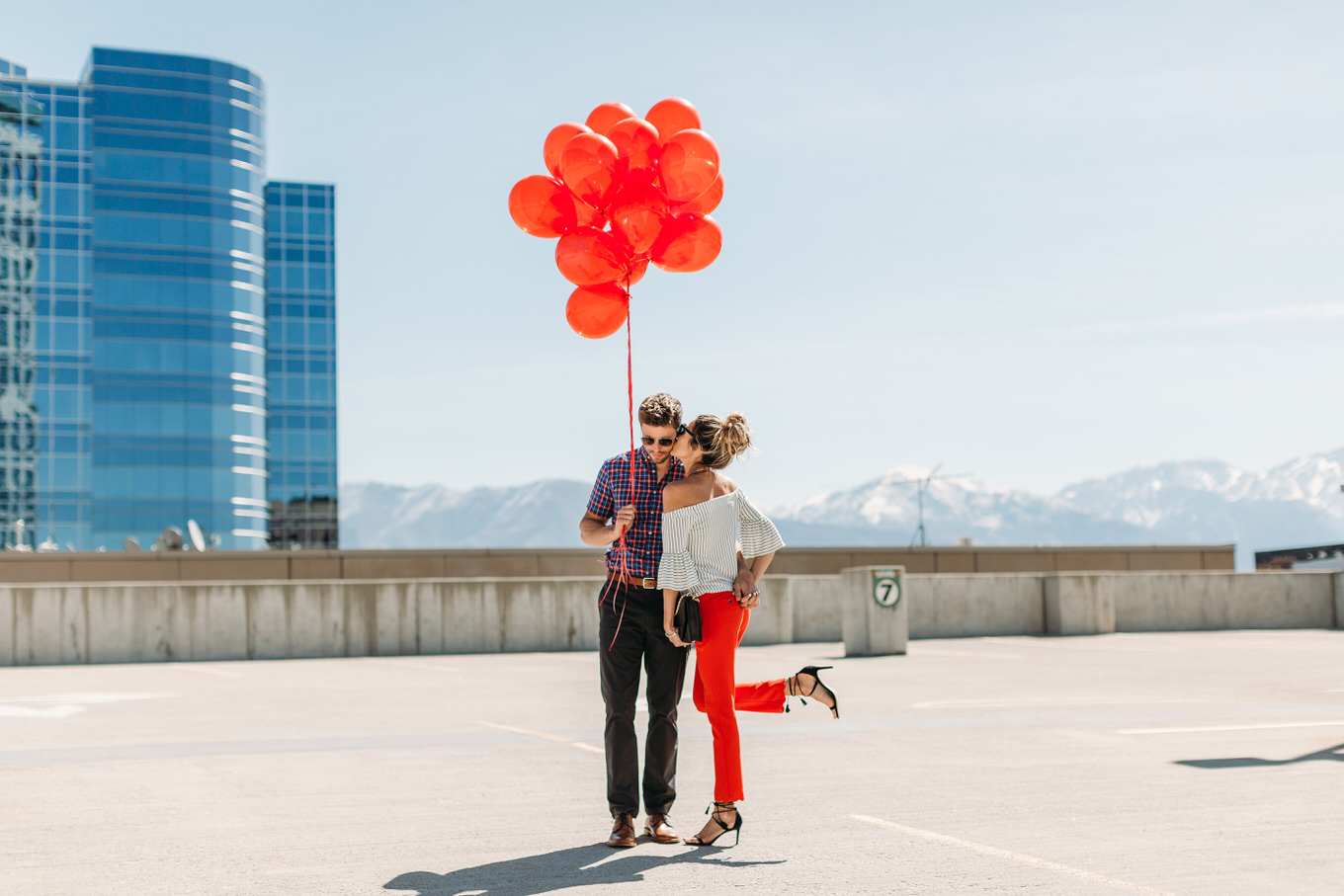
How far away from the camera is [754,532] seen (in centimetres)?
590

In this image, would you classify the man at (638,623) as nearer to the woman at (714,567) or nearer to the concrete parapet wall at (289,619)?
the woman at (714,567)

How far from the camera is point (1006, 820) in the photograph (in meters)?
6.16

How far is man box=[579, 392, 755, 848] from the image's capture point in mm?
5777

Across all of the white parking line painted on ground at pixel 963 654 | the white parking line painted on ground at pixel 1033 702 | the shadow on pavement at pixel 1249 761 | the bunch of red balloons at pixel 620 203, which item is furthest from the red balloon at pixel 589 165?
the white parking line painted on ground at pixel 963 654

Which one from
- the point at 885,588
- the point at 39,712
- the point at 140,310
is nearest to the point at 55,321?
the point at 140,310

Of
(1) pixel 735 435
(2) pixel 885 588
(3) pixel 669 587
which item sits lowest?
(2) pixel 885 588

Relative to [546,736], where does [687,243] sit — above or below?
above

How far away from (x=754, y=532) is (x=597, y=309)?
171 centimetres

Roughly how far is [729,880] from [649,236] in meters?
3.28

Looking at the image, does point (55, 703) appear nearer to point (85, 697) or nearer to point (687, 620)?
point (85, 697)

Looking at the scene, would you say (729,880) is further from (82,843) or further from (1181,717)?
(1181,717)

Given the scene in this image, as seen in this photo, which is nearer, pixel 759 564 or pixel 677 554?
pixel 677 554

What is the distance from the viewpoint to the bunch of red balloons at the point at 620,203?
6.73m

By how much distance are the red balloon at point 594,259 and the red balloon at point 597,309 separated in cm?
7
